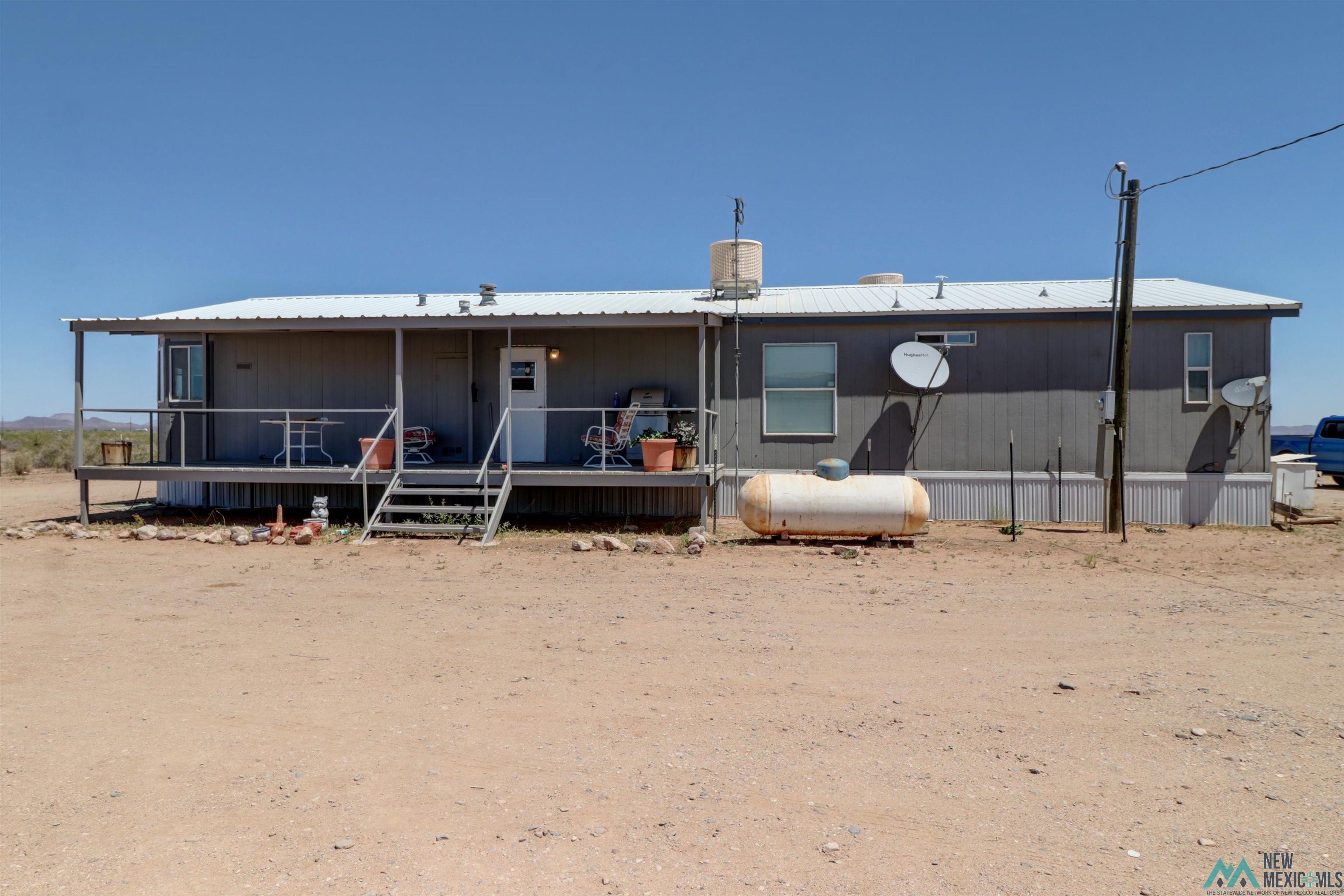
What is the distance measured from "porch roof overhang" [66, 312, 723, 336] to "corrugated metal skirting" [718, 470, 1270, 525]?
2885 mm

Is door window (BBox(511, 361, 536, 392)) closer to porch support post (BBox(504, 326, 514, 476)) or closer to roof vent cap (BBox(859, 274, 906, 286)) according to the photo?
porch support post (BBox(504, 326, 514, 476))

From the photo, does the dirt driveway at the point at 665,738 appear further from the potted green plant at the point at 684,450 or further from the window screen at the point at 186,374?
the window screen at the point at 186,374

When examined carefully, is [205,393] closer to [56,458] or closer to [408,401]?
[408,401]

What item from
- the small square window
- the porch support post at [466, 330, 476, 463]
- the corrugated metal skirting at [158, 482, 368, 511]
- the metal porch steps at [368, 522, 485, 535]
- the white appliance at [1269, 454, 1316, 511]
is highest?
the small square window

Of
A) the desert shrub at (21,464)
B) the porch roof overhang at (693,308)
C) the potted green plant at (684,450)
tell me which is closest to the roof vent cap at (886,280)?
the porch roof overhang at (693,308)

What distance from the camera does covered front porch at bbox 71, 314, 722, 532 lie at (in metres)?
12.1

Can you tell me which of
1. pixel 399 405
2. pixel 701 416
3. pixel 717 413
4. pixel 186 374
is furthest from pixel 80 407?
pixel 717 413

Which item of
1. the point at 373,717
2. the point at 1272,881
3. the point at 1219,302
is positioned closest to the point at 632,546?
the point at 373,717

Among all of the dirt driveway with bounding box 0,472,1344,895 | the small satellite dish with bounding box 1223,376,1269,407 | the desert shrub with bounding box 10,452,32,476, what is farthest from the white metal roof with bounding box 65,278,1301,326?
the desert shrub with bounding box 10,452,32,476

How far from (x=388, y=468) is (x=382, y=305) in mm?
4395

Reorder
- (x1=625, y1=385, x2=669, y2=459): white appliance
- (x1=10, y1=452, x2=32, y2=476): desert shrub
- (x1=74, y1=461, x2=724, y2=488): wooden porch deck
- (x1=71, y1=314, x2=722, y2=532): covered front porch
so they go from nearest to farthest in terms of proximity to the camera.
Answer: (x1=74, y1=461, x2=724, y2=488): wooden porch deck < (x1=71, y1=314, x2=722, y2=532): covered front porch < (x1=625, y1=385, x2=669, y2=459): white appliance < (x1=10, y1=452, x2=32, y2=476): desert shrub

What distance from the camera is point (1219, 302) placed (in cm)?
1239

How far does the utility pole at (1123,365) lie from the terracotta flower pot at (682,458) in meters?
5.54

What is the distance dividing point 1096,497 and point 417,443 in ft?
33.3
